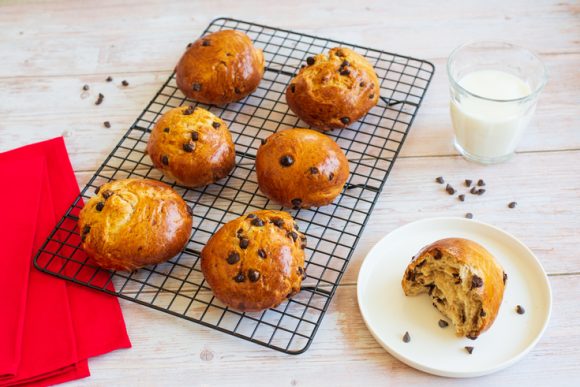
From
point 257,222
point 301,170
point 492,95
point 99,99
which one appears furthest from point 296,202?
point 99,99

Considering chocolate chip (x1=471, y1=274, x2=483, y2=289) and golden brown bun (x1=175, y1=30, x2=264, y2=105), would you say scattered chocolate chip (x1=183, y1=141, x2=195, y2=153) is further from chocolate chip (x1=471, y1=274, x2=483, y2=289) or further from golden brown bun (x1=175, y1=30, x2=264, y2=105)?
chocolate chip (x1=471, y1=274, x2=483, y2=289)

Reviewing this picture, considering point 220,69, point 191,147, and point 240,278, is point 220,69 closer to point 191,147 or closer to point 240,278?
point 191,147

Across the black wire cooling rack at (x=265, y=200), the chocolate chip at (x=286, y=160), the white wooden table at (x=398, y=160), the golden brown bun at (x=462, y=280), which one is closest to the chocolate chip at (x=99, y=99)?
the white wooden table at (x=398, y=160)

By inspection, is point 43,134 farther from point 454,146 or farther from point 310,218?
point 454,146

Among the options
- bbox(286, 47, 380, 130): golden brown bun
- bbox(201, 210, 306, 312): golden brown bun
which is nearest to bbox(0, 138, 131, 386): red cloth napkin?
bbox(201, 210, 306, 312): golden brown bun

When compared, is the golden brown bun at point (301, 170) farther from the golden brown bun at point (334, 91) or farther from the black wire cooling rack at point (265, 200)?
Answer: the golden brown bun at point (334, 91)
